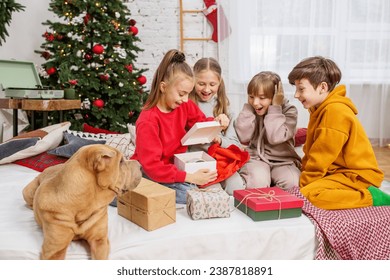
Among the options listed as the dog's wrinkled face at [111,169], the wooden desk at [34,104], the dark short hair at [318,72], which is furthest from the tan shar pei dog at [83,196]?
the wooden desk at [34,104]

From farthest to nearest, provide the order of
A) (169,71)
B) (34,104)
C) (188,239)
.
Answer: (34,104) → (169,71) → (188,239)

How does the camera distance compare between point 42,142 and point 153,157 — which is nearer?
point 153,157

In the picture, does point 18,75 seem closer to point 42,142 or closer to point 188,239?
point 42,142

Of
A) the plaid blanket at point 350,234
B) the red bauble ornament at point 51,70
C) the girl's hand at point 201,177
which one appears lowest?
the plaid blanket at point 350,234

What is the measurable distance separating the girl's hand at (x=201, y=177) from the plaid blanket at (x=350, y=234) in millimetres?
424

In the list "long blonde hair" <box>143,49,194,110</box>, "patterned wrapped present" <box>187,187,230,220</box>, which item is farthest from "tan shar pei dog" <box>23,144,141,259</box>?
"long blonde hair" <box>143,49,194,110</box>

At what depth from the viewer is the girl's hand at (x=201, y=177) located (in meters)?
1.68

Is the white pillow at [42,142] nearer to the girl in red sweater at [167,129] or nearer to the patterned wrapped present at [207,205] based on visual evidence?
the girl in red sweater at [167,129]

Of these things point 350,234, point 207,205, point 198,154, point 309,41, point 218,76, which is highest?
point 309,41

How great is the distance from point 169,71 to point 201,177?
501mm

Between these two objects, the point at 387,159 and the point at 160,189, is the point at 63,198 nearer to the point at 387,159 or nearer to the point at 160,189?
the point at 160,189

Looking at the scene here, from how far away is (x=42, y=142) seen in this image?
2.35 metres

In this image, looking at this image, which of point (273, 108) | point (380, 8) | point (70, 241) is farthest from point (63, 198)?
point (380, 8)

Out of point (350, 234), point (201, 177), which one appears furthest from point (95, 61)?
point (350, 234)
